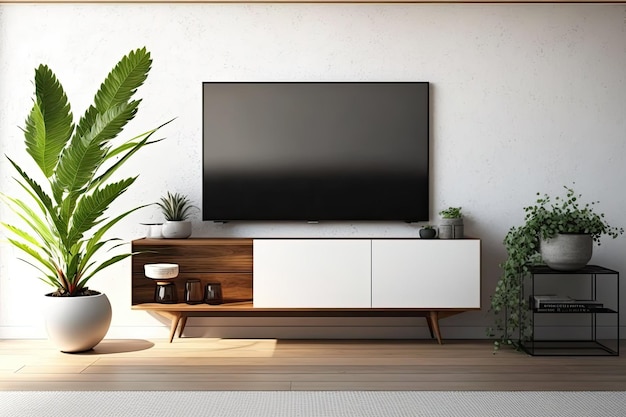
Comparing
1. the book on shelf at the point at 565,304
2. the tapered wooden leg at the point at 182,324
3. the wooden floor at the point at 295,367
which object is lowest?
the wooden floor at the point at 295,367

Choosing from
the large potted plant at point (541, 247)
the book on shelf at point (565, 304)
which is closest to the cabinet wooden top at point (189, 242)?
the large potted plant at point (541, 247)

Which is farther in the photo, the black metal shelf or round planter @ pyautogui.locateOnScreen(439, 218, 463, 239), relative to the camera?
the black metal shelf

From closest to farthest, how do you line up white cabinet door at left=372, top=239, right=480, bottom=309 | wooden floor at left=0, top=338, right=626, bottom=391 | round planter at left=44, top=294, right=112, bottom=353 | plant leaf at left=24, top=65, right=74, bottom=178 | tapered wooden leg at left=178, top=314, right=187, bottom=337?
wooden floor at left=0, top=338, right=626, bottom=391, plant leaf at left=24, top=65, right=74, bottom=178, round planter at left=44, top=294, right=112, bottom=353, white cabinet door at left=372, top=239, right=480, bottom=309, tapered wooden leg at left=178, top=314, right=187, bottom=337

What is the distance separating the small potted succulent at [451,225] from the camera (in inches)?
163

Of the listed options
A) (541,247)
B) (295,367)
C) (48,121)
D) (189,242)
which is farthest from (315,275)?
(48,121)

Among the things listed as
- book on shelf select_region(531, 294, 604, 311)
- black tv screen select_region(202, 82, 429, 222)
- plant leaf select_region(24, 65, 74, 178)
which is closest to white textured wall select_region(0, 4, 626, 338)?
black tv screen select_region(202, 82, 429, 222)

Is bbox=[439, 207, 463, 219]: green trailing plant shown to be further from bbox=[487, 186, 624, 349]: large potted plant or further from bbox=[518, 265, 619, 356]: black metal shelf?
bbox=[518, 265, 619, 356]: black metal shelf

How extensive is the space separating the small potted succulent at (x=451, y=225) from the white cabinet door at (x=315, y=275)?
47 cm

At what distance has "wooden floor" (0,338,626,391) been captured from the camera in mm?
3299

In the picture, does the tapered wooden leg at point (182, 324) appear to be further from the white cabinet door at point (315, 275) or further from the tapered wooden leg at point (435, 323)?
the tapered wooden leg at point (435, 323)

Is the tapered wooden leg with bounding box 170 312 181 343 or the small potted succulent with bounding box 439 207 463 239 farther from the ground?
the small potted succulent with bounding box 439 207 463 239

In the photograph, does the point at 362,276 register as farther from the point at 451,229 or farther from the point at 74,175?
the point at 74,175

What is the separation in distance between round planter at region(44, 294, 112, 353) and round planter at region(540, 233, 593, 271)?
2.59 meters

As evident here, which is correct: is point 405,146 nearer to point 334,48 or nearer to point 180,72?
point 334,48
